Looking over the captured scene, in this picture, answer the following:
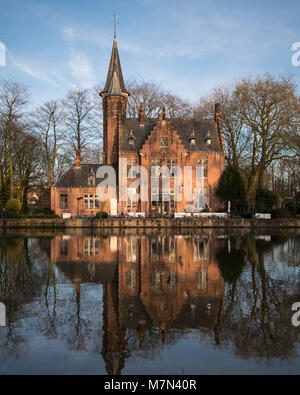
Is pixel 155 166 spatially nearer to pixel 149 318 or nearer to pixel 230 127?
pixel 230 127

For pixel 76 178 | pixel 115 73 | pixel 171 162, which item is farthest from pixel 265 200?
pixel 115 73

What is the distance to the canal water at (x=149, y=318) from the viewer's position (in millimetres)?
5484

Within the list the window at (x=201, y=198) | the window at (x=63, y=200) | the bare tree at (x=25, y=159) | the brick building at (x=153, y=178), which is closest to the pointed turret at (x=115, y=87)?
the brick building at (x=153, y=178)

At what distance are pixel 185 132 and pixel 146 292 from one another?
124ft

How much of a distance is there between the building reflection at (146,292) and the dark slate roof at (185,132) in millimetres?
28638

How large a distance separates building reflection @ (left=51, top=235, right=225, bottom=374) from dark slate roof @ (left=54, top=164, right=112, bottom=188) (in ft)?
87.0

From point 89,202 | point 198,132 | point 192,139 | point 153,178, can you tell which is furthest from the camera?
point 198,132

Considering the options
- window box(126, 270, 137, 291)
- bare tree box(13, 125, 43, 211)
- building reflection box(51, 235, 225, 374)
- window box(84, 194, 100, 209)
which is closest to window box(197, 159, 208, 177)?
window box(84, 194, 100, 209)

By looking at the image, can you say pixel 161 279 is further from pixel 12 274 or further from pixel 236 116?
pixel 236 116

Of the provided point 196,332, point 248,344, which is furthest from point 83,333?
point 248,344

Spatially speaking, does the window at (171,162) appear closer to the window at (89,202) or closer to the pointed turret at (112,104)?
the pointed turret at (112,104)

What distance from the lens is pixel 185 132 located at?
45719mm

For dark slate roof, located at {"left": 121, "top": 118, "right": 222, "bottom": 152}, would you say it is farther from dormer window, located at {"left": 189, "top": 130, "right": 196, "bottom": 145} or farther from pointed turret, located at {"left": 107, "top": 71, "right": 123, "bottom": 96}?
pointed turret, located at {"left": 107, "top": 71, "right": 123, "bottom": 96}

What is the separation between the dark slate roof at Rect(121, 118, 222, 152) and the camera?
44438mm
